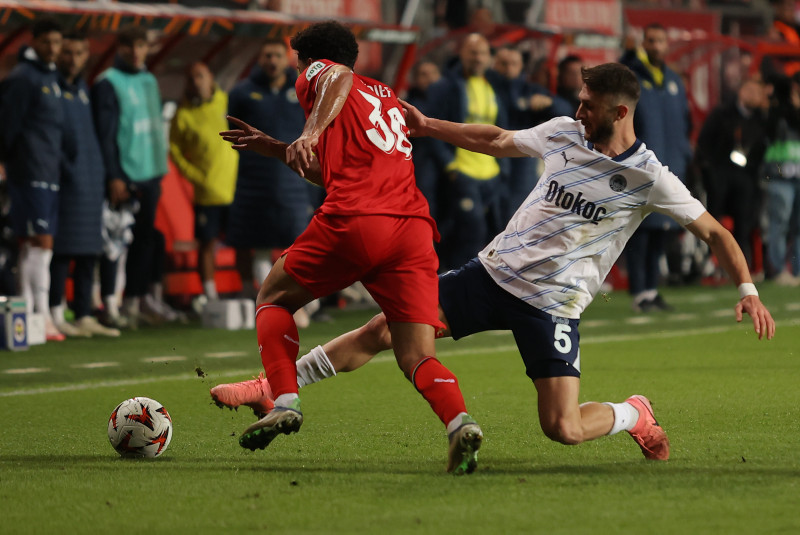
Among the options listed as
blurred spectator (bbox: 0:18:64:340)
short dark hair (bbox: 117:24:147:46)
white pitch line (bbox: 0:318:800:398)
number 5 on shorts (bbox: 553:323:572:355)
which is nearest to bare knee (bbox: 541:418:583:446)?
number 5 on shorts (bbox: 553:323:572:355)

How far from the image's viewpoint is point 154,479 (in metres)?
5.24

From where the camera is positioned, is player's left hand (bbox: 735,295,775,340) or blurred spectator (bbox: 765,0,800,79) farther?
blurred spectator (bbox: 765,0,800,79)

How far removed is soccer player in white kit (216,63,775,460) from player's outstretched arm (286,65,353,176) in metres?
0.46

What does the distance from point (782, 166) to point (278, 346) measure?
40.3 ft

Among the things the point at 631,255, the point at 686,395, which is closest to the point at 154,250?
the point at 631,255

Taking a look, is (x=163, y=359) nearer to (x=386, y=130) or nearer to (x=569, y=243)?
(x=386, y=130)

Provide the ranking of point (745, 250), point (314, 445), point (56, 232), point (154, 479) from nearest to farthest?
point (154, 479) < point (314, 445) < point (56, 232) < point (745, 250)

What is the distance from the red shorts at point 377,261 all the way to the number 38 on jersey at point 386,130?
0.29 meters

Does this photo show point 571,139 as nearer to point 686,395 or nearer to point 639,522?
point 639,522

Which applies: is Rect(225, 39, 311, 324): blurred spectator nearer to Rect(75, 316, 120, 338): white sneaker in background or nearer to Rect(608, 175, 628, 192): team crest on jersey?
Rect(75, 316, 120, 338): white sneaker in background

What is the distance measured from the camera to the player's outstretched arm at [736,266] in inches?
203

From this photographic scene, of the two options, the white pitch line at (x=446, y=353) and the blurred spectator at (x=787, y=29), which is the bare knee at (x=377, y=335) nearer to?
the white pitch line at (x=446, y=353)

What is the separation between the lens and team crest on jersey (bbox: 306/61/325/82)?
5598 millimetres

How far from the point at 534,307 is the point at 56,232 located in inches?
245
